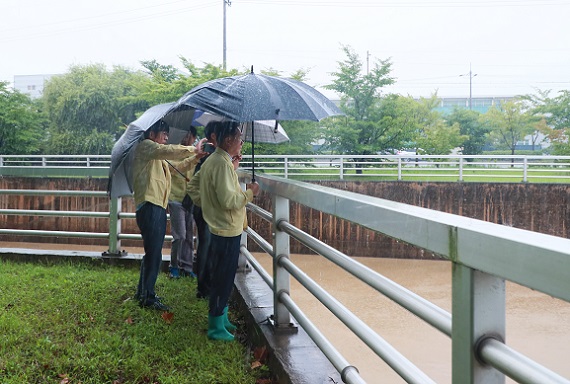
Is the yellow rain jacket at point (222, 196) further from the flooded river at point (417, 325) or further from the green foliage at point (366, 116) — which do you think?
the green foliage at point (366, 116)

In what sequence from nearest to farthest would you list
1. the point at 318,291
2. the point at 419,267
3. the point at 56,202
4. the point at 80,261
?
the point at 318,291, the point at 80,261, the point at 419,267, the point at 56,202

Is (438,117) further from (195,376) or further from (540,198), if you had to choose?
(195,376)

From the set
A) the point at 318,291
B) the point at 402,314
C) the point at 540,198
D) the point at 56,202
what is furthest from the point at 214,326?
the point at 540,198

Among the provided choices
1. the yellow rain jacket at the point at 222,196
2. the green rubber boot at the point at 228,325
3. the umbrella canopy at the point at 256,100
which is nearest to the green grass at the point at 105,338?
the green rubber boot at the point at 228,325

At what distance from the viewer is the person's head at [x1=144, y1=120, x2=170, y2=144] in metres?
3.76

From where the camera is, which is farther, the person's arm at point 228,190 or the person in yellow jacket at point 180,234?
the person in yellow jacket at point 180,234

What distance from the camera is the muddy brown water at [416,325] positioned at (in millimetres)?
7007

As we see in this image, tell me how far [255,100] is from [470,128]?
28236 millimetres

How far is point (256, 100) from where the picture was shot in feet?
10.1

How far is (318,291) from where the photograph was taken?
2.15 meters

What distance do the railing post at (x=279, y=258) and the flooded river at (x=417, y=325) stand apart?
8.55 feet

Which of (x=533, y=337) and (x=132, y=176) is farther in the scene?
(x=533, y=337)

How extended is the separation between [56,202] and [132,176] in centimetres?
1393

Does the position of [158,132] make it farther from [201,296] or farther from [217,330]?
[217,330]
